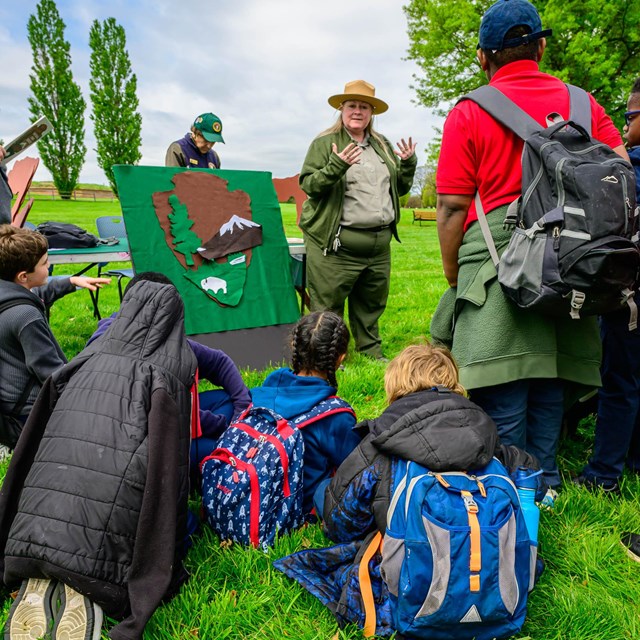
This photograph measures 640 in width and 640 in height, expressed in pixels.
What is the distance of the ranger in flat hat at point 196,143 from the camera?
503cm

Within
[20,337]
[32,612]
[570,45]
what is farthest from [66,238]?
[570,45]

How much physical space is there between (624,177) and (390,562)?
1555 millimetres

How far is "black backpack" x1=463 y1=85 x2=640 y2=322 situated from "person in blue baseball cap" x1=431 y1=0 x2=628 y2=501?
13cm

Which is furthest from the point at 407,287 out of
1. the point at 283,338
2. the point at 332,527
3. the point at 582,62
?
the point at 582,62

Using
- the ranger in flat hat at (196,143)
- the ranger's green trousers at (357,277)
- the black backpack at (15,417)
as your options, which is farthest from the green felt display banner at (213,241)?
the black backpack at (15,417)

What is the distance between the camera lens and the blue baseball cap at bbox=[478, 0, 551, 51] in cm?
211

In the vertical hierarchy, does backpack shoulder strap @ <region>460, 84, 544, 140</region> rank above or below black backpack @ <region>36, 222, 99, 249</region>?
above

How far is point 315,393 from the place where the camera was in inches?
90.9

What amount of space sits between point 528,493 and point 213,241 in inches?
126

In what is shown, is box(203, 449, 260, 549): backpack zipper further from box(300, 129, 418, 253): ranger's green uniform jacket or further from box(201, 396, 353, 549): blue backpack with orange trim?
box(300, 129, 418, 253): ranger's green uniform jacket

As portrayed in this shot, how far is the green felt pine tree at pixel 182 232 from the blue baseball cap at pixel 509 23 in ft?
8.97

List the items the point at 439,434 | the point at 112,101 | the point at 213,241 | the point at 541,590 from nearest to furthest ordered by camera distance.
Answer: the point at 439,434 → the point at 541,590 → the point at 213,241 → the point at 112,101

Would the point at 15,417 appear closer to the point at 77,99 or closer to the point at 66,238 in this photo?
the point at 66,238

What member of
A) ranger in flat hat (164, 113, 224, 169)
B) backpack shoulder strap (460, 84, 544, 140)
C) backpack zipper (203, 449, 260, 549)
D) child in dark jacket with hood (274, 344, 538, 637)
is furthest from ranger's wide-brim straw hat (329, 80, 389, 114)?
backpack zipper (203, 449, 260, 549)
